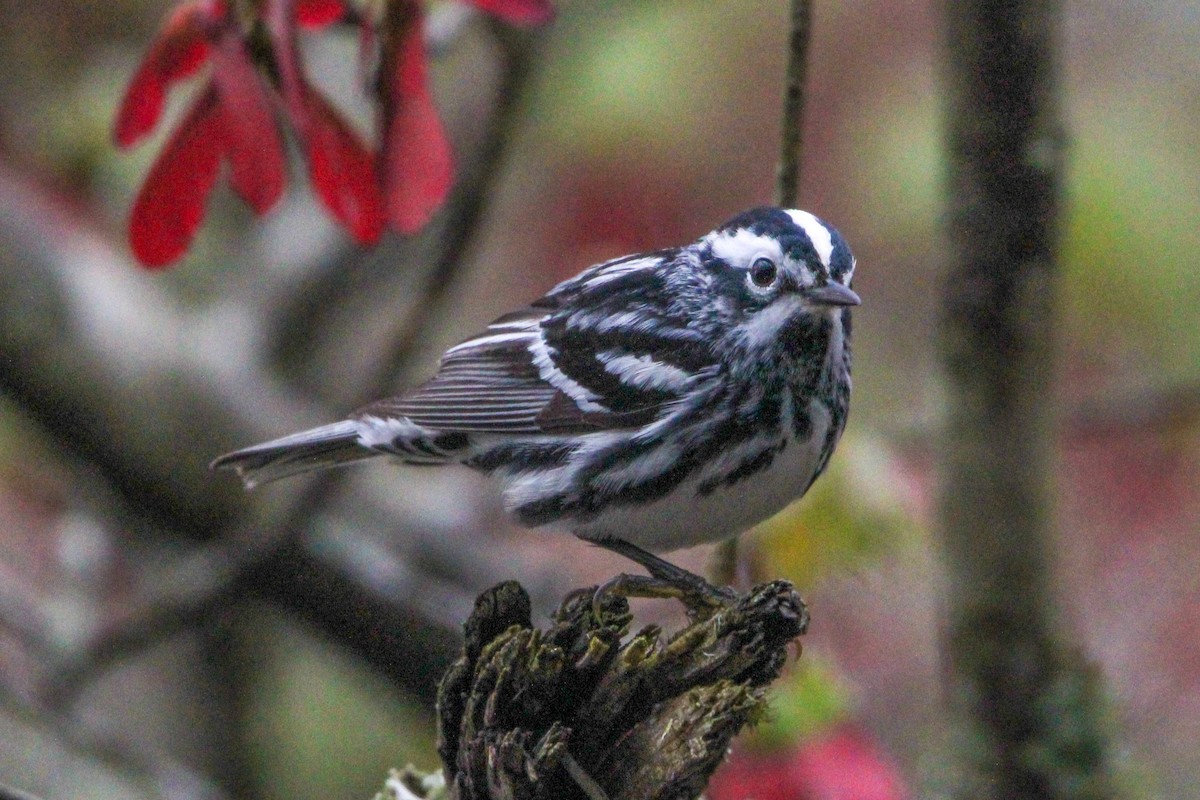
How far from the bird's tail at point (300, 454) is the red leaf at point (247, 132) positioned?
0.68 m

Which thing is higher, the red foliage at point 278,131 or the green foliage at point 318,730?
the green foliage at point 318,730

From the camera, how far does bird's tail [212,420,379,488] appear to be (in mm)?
2264

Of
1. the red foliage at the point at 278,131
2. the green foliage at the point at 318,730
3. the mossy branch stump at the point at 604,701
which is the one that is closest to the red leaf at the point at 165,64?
the red foliage at the point at 278,131

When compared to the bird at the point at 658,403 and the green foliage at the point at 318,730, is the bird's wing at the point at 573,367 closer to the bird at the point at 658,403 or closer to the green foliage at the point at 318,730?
the bird at the point at 658,403

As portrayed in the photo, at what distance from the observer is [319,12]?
5.79 ft

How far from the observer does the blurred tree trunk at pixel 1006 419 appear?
1941mm

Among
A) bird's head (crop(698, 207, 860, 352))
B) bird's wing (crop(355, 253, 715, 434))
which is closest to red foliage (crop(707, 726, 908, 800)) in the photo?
bird's wing (crop(355, 253, 715, 434))

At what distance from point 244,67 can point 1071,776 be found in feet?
5.22

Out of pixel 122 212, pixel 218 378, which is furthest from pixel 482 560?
pixel 122 212

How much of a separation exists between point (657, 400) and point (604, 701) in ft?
2.00

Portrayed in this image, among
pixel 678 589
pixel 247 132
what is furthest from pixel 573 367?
pixel 247 132

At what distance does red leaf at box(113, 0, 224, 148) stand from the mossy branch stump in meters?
0.70

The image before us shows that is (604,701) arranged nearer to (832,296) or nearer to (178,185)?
(832,296)

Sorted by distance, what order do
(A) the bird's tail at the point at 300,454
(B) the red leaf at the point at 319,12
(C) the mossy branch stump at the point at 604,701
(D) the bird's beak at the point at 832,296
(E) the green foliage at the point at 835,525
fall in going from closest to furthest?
(C) the mossy branch stump at the point at 604,701 < (B) the red leaf at the point at 319,12 < (D) the bird's beak at the point at 832,296 < (A) the bird's tail at the point at 300,454 < (E) the green foliage at the point at 835,525
